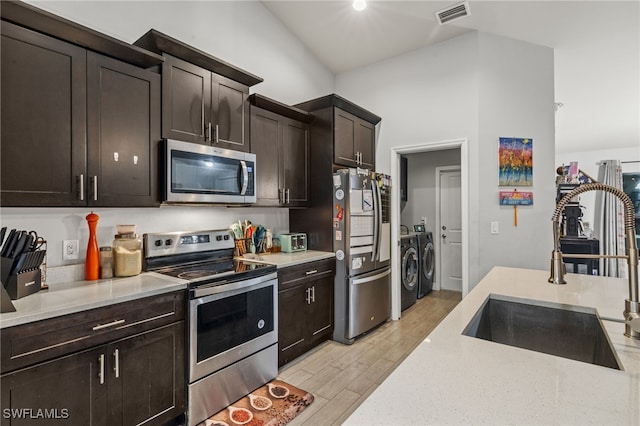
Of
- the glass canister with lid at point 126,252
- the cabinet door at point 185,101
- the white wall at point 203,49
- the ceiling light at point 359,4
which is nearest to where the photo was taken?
the white wall at point 203,49

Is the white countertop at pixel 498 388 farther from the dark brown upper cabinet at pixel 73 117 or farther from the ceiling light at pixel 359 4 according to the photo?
the ceiling light at pixel 359 4

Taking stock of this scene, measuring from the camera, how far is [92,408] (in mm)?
1517

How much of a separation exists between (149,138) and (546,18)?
3519 mm

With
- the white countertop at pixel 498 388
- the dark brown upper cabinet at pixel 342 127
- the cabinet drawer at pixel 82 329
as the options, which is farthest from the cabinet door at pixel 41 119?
the dark brown upper cabinet at pixel 342 127

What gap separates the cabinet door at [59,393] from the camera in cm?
130

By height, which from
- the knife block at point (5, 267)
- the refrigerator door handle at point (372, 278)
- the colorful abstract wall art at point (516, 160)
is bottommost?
the refrigerator door handle at point (372, 278)

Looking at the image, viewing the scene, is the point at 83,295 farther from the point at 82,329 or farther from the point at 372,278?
the point at 372,278

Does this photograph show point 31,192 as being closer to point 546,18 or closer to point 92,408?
point 92,408

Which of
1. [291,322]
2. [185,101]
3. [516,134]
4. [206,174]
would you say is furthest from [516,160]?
[185,101]

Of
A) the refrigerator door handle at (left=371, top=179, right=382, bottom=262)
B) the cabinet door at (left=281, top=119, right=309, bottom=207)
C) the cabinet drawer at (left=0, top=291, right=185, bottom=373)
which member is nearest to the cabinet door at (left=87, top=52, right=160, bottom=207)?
the cabinet drawer at (left=0, top=291, right=185, bottom=373)

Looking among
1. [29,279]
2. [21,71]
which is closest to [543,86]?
[21,71]

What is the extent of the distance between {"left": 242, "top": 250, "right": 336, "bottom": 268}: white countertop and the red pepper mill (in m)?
1.10

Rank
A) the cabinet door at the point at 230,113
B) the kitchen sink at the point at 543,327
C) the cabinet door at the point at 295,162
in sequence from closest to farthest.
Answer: the kitchen sink at the point at 543,327, the cabinet door at the point at 230,113, the cabinet door at the point at 295,162

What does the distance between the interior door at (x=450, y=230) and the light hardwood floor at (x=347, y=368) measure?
1608 millimetres
